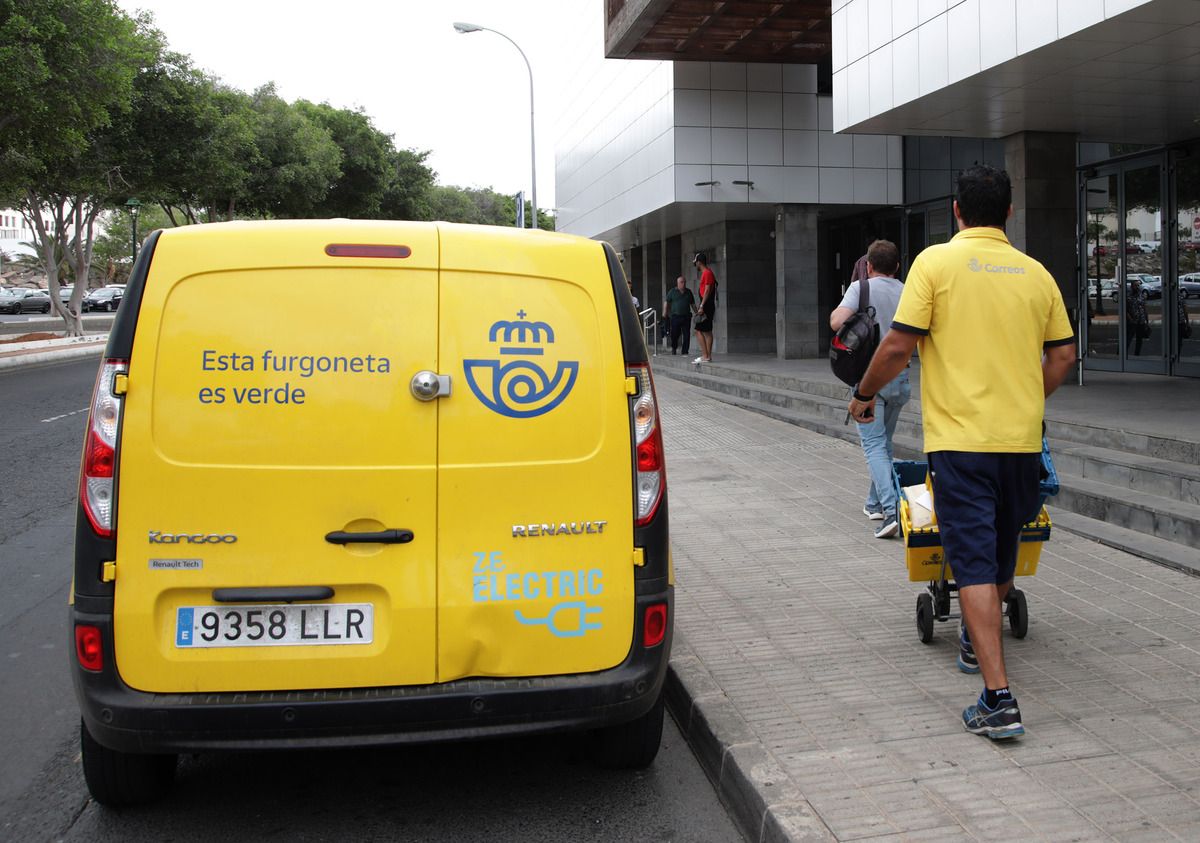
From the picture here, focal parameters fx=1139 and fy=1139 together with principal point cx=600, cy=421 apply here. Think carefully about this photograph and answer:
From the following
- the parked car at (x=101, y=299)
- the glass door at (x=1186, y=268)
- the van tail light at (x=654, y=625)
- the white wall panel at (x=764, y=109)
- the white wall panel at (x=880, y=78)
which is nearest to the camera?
the van tail light at (x=654, y=625)

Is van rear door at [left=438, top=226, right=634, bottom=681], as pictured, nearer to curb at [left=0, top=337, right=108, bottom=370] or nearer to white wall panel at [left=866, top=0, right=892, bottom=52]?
white wall panel at [left=866, top=0, right=892, bottom=52]

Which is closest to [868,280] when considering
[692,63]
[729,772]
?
[729,772]

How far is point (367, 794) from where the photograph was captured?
385cm

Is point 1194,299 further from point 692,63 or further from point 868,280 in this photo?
point 692,63

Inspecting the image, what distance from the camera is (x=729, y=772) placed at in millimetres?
3734

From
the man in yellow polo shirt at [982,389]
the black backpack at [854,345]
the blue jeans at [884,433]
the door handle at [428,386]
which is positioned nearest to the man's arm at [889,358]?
the man in yellow polo shirt at [982,389]

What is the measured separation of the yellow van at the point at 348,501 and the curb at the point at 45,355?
23236 mm

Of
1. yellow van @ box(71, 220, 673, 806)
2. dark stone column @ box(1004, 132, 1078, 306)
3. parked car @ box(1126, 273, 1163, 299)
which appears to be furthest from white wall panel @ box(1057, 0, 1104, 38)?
yellow van @ box(71, 220, 673, 806)

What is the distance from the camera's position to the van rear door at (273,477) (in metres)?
3.29

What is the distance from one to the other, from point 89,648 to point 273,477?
72 centimetres

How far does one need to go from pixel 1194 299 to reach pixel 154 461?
44.9ft

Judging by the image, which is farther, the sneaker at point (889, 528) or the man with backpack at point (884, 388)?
the sneaker at point (889, 528)

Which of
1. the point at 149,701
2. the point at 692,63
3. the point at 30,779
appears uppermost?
the point at 692,63

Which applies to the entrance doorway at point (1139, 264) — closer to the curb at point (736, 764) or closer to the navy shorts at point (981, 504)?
the navy shorts at point (981, 504)
